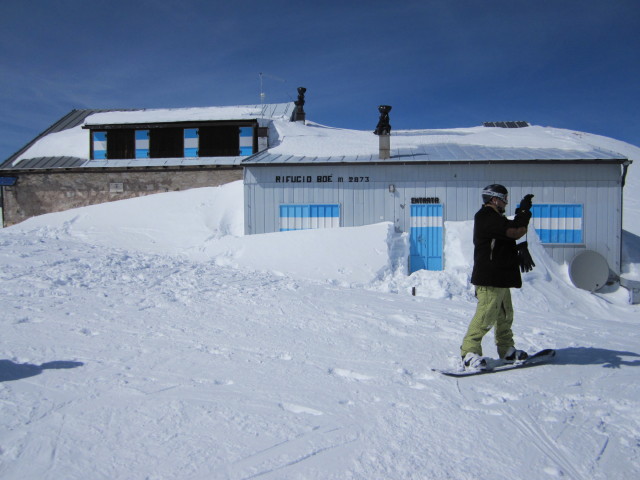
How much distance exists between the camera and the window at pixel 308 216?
13992 mm

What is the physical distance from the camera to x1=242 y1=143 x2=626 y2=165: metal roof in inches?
536

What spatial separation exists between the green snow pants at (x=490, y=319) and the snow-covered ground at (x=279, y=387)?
0.33 m

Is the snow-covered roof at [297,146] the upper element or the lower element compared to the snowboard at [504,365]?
upper

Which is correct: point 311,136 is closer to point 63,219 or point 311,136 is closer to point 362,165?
point 362,165

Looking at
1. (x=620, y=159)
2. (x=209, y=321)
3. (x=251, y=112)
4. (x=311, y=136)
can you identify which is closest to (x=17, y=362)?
(x=209, y=321)

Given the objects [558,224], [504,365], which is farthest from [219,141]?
[504,365]

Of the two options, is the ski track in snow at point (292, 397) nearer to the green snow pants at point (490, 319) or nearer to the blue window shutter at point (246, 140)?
the green snow pants at point (490, 319)

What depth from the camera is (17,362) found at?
4070mm

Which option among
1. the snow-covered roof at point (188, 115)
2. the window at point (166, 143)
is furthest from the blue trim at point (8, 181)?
the window at point (166, 143)

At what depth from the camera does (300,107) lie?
25312 millimetres

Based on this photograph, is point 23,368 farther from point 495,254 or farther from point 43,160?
point 43,160

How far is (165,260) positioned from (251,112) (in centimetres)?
1285

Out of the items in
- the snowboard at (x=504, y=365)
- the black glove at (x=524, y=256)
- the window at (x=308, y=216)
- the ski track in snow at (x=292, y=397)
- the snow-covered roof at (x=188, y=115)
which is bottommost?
the ski track in snow at (x=292, y=397)

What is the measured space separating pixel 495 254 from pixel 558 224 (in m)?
11.1
